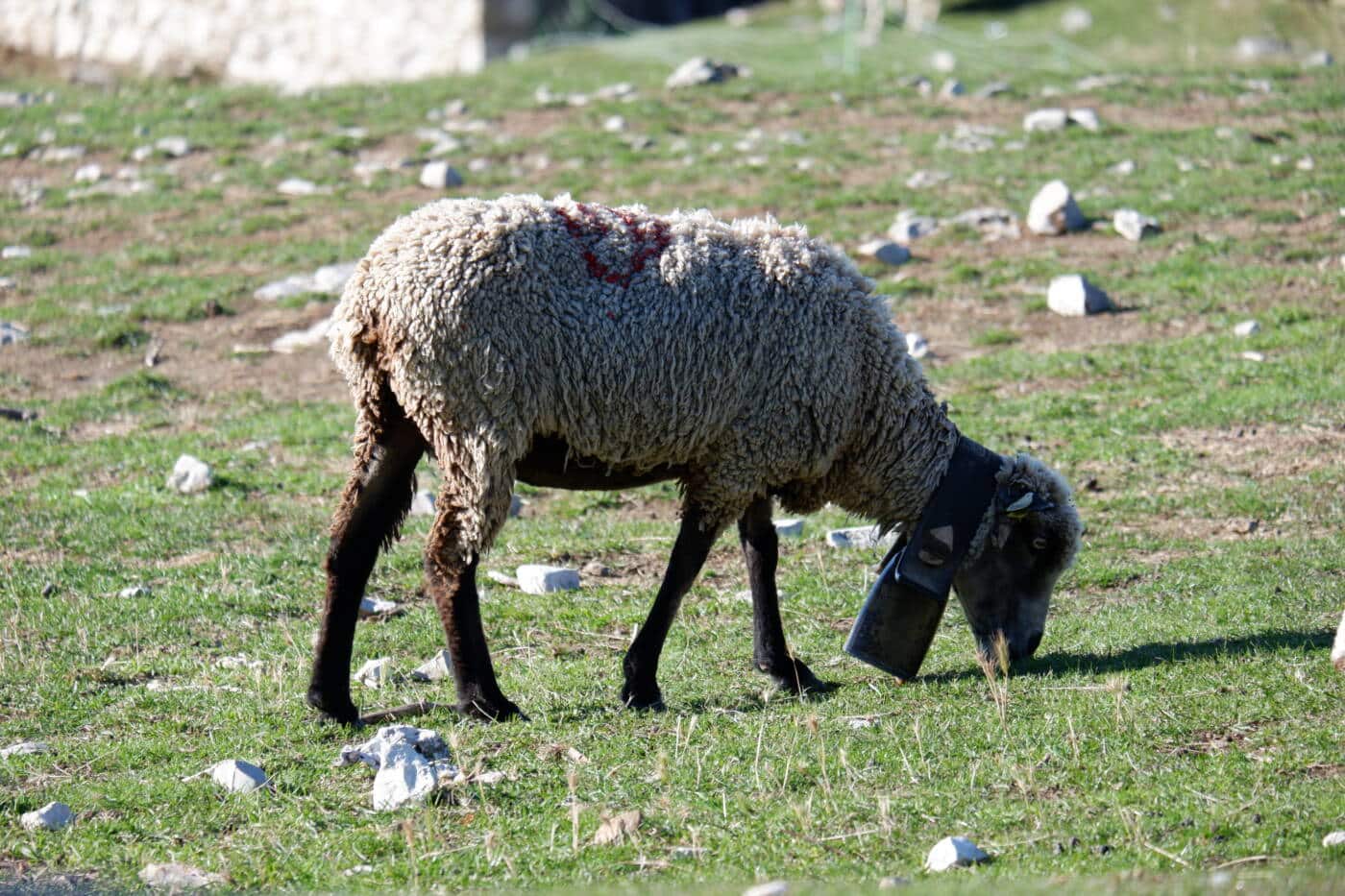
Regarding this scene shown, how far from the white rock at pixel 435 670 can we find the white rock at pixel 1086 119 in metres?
12.4

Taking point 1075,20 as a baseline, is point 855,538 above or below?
below

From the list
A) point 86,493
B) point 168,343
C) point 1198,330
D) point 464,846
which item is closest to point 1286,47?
point 1198,330

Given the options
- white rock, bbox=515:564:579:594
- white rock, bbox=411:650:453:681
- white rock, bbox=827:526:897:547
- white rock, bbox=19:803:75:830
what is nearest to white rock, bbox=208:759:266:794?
white rock, bbox=19:803:75:830

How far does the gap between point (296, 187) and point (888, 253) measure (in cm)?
671

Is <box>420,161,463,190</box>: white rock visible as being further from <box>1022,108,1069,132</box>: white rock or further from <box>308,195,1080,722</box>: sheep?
<box>308,195,1080,722</box>: sheep

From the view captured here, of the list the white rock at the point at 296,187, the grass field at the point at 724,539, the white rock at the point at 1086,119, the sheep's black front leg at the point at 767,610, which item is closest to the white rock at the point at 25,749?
the grass field at the point at 724,539

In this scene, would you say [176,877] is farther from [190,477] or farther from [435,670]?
[190,477]

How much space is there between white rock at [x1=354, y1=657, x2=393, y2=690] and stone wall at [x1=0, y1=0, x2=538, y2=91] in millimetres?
19339

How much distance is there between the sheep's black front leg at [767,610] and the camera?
7.05m

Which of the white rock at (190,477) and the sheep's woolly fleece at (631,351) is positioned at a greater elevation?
the sheep's woolly fleece at (631,351)

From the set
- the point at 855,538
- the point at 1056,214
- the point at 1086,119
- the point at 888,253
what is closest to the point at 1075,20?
the point at 1086,119

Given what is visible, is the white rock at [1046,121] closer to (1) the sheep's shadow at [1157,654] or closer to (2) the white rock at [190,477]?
(2) the white rock at [190,477]

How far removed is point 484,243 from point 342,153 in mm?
12204

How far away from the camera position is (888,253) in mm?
14281
